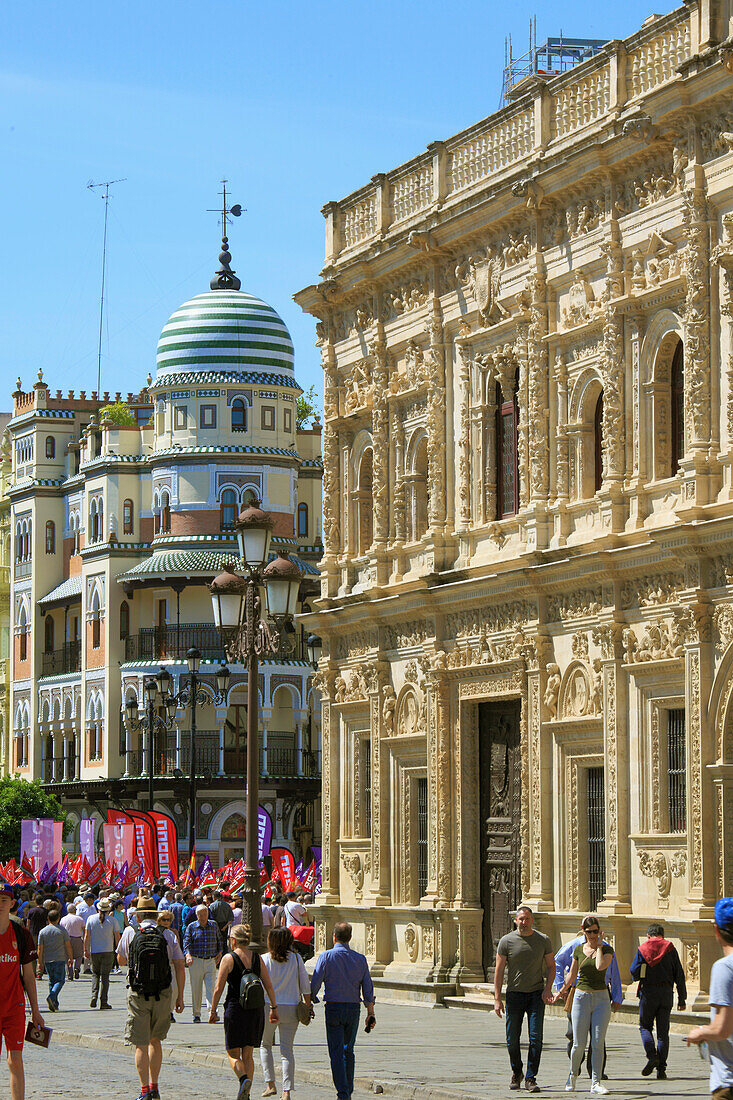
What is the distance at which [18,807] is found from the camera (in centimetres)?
6969

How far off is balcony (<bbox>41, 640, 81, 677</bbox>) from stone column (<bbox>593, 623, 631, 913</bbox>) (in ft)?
160

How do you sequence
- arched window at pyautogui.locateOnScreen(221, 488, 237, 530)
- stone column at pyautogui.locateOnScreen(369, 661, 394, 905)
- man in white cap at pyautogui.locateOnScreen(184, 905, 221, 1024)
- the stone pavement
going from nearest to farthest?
the stone pavement
man in white cap at pyautogui.locateOnScreen(184, 905, 221, 1024)
stone column at pyautogui.locateOnScreen(369, 661, 394, 905)
arched window at pyautogui.locateOnScreen(221, 488, 237, 530)

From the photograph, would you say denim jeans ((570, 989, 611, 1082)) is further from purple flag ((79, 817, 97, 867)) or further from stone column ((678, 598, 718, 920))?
A: purple flag ((79, 817, 97, 867))

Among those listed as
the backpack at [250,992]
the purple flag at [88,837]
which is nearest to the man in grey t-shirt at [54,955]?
the backpack at [250,992]

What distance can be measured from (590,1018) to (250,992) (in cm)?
332

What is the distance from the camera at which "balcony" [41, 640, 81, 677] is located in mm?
75062

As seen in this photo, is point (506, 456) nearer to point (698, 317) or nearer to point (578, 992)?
point (698, 317)

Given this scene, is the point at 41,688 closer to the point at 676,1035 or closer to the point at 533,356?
the point at 533,356

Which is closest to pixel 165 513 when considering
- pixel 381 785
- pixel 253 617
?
pixel 381 785

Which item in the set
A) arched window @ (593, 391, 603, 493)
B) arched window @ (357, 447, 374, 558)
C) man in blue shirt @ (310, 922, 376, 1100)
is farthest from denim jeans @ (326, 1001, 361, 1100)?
arched window @ (357, 447, 374, 558)

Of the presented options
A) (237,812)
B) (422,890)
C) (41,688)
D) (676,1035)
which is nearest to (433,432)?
(422,890)

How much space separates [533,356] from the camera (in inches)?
1164

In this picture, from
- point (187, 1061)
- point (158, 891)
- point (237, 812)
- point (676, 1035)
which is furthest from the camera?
point (237, 812)

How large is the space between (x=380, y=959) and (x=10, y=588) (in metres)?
49.7
